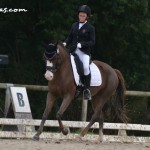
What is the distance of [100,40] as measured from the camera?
724 inches

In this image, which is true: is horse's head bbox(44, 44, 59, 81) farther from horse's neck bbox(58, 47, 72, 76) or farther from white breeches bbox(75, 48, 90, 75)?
white breeches bbox(75, 48, 90, 75)

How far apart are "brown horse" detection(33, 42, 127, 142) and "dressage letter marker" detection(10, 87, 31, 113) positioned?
161 centimetres

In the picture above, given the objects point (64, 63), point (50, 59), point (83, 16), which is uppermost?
point (83, 16)

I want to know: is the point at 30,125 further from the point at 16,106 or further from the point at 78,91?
the point at 78,91

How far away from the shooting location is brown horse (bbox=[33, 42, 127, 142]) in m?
9.98

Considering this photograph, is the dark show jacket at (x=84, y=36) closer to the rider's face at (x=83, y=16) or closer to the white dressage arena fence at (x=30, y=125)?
the rider's face at (x=83, y=16)

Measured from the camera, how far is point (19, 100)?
1219cm

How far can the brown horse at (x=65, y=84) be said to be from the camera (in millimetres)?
9977

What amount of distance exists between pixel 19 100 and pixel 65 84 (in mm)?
2173

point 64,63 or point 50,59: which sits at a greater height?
point 50,59

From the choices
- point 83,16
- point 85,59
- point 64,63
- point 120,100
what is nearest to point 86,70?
point 85,59

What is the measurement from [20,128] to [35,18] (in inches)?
268

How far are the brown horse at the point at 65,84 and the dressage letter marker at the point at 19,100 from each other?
161cm

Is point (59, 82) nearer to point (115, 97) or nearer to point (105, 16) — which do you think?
point (115, 97)
